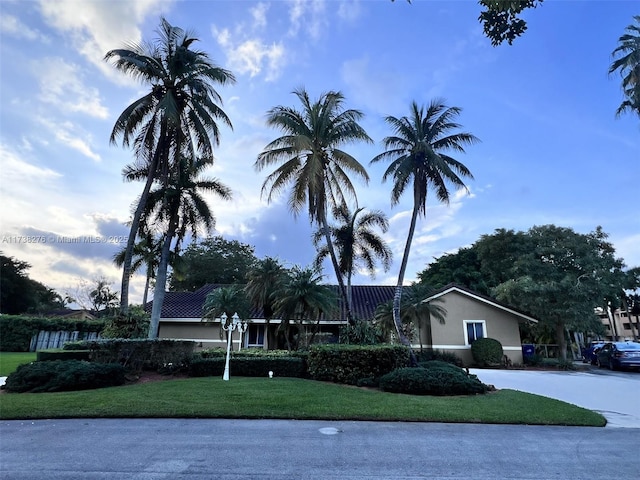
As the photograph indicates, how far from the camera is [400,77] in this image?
8.12 m

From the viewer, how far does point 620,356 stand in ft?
62.2

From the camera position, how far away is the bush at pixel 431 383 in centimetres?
1016

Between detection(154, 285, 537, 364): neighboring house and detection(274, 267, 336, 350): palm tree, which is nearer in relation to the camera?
detection(274, 267, 336, 350): palm tree

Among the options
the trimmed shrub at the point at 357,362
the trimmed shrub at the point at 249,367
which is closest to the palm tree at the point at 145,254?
the trimmed shrub at the point at 249,367

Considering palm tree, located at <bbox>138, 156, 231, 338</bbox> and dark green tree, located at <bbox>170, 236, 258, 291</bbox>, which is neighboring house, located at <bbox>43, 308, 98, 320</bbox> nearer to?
dark green tree, located at <bbox>170, 236, 258, 291</bbox>

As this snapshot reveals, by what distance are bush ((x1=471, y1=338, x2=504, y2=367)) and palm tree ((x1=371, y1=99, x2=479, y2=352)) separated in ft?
19.3

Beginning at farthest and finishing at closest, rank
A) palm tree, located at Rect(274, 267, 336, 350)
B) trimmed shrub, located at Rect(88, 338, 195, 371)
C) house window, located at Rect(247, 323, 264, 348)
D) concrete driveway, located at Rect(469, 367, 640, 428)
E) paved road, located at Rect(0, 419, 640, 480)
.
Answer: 1. house window, located at Rect(247, 323, 264, 348)
2. palm tree, located at Rect(274, 267, 336, 350)
3. trimmed shrub, located at Rect(88, 338, 195, 371)
4. concrete driveway, located at Rect(469, 367, 640, 428)
5. paved road, located at Rect(0, 419, 640, 480)

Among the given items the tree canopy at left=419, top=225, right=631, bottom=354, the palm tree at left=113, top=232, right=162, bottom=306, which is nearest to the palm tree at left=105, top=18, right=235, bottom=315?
the palm tree at left=113, top=232, right=162, bottom=306

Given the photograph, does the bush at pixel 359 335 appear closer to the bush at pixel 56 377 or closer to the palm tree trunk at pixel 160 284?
the palm tree trunk at pixel 160 284

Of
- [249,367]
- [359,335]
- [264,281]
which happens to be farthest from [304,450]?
[264,281]

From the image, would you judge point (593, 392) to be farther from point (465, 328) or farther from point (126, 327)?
point (126, 327)

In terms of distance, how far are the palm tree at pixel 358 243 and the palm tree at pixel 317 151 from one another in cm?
331

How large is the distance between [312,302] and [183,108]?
11570 mm

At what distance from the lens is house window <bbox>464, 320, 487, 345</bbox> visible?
69.2 ft
